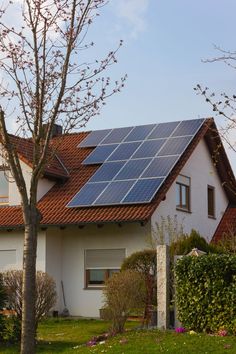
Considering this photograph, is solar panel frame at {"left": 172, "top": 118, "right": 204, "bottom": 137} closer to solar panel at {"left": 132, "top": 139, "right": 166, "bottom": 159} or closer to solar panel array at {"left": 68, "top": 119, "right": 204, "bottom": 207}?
solar panel array at {"left": 68, "top": 119, "right": 204, "bottom": 207}

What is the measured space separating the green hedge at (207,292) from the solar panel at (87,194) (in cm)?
726

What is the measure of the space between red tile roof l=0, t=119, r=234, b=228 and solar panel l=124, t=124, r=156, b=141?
1734 mm

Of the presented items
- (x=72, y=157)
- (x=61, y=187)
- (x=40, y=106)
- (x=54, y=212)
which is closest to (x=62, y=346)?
(x=40, y=106)

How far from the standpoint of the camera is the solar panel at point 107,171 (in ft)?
74.9

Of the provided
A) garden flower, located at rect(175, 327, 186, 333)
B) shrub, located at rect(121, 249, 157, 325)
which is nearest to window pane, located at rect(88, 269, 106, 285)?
shrub, located at rect(121, 249, 157, 325)

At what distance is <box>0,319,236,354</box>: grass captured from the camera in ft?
39.9

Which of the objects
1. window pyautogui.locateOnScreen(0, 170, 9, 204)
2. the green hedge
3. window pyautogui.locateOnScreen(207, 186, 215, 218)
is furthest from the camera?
window pyautogui.locateOnScreen(207, 186, 215, 218)

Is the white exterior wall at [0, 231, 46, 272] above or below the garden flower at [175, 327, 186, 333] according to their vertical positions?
above

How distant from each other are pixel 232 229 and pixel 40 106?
1746 centimetres

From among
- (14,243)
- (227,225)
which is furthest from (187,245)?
(227,225)

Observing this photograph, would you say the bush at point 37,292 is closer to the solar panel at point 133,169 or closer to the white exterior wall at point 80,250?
the white exterior wall at point 80,250

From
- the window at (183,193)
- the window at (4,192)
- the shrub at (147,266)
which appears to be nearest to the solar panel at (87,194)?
the window at (4,192)

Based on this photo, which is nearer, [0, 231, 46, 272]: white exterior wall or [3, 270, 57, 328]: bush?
[3, 270, 57, 328]: bush

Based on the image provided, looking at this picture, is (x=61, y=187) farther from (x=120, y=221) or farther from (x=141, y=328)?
(x=141, y=328)
